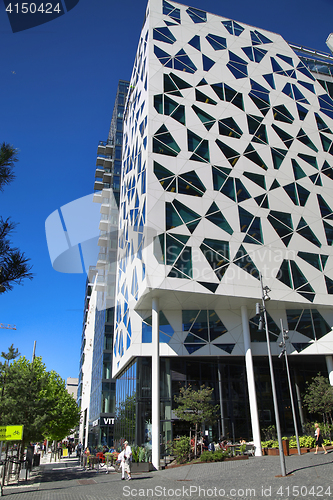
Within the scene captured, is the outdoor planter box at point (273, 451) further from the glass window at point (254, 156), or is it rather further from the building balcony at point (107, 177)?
the building balcony at point (107, 177)

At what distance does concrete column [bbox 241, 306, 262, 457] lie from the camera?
2517 centimetres

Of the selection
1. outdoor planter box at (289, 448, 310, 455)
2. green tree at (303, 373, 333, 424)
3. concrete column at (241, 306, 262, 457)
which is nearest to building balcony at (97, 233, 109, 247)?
concrete column at (241, 306, 262, 457)

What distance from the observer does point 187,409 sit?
24.8 metres

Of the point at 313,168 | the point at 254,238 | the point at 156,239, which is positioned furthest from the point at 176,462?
the point at 313,168

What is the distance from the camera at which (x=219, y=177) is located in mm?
31031

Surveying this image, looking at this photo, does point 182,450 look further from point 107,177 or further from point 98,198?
point 98,198

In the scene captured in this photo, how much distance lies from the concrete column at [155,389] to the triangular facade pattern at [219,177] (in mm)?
1851

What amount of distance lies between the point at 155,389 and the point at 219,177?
1743 centimetres

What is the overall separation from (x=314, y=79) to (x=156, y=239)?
27.7 m

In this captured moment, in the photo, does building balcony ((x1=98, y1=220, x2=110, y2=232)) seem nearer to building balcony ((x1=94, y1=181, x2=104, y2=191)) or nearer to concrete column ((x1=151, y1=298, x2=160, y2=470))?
building balcony ((x1=94, y1=181, x2=104, y2=191))

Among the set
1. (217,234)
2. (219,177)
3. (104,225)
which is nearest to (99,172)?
(104,225)

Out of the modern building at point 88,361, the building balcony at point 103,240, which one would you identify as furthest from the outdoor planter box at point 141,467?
the modern building at point 88,361

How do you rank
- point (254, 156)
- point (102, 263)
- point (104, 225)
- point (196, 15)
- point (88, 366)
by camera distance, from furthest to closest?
1. point (88, 366)
2. point (104, 225)
3. point (102, 263)
4. point (196, 15)
5. point (254, 156)

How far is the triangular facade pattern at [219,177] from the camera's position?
2797 centimetres
